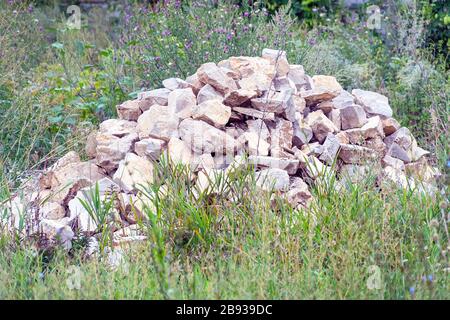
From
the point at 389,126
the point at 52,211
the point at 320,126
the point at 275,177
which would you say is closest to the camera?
the point at 275,177

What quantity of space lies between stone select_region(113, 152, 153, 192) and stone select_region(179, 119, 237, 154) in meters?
0.34

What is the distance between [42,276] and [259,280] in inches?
44.4

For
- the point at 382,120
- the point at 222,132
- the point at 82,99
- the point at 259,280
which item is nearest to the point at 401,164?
the point at 382,120

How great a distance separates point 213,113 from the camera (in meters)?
5.12

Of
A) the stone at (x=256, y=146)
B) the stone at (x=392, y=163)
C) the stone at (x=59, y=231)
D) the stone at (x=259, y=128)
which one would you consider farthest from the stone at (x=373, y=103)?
the stone at (x=59, y=231)

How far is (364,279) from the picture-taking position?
3740 mm

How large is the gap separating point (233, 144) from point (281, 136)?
1.20 feet

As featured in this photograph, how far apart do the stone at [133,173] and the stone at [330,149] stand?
122 centimetres

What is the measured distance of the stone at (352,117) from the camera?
218 inches

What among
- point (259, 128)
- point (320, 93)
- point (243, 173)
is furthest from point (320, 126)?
point (243, 173)

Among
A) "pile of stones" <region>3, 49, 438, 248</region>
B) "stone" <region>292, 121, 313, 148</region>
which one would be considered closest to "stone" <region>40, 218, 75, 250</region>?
"pile of stones" <region>3, 49, 438, 248</region>

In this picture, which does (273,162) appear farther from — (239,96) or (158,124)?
(158,124)

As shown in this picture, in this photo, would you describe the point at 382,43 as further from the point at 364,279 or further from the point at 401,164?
the point at 364,279

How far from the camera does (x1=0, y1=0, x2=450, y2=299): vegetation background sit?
143 inches
